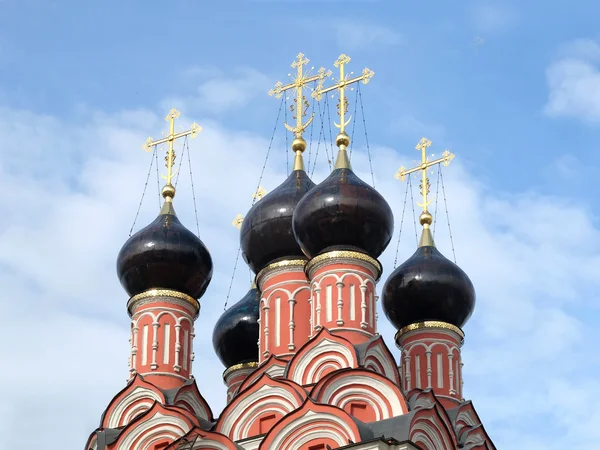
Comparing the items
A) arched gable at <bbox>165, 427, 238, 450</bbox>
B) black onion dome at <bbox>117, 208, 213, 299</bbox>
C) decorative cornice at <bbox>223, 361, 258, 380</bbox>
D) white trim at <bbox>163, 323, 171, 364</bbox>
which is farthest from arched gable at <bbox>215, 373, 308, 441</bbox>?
decorative cornice at <bbox>223, 361, 258, 380</bbox>

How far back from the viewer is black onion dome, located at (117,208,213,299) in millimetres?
18297

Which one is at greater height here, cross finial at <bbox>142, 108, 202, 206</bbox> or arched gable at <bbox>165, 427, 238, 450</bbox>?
cross finial at <bbox>142, 108, 202, 206</bbox>

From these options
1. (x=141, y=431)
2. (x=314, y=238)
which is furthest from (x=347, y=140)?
(x=141, y=431)

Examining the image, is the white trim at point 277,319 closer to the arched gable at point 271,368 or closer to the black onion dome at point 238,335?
the arched gable at point 271,368

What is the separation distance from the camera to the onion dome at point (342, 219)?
56.6 feet

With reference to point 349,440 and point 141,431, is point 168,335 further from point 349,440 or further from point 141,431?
point 349,440

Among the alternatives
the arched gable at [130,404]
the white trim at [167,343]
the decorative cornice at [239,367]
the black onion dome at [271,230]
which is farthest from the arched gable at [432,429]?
the decorative cornice at [239,367]

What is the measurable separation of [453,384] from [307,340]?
2154mm

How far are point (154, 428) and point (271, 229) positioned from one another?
2732 mm

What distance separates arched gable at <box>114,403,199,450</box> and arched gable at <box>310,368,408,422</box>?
1551 mm

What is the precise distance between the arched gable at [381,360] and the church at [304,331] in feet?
0.05

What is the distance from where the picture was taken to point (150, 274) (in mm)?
18297

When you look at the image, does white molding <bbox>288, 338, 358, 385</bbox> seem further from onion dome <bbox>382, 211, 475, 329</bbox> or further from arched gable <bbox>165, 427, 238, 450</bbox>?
onion dome <bbox>382, 211, 475, 329</bbox>

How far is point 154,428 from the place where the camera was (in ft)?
55.7
